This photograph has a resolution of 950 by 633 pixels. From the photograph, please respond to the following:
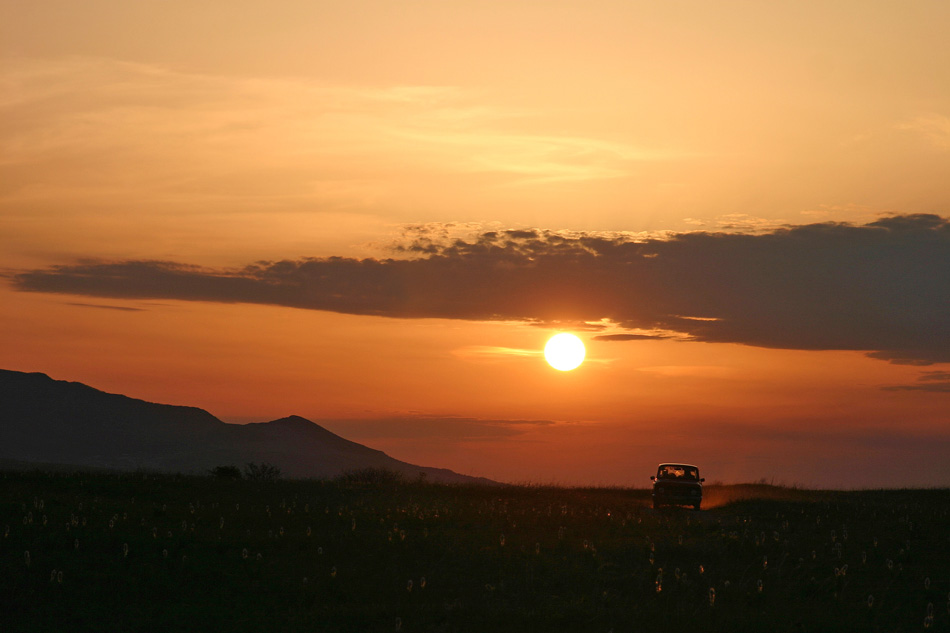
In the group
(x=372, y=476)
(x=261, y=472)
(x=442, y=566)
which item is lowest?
(x=442, y=566)

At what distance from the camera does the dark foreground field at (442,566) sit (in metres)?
21.7

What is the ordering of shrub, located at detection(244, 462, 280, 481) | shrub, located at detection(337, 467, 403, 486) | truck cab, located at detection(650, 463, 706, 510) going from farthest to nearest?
shrub, located at detection(244, 462, 280, 481) → shrub, located at detection(337, 467, 403, 486) → truck cab, located at detection(650, 463, 706, 510)

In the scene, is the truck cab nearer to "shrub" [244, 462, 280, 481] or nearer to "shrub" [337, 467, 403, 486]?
"shrub" [337, 467, 403, 486]

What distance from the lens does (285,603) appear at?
22797 millimetres

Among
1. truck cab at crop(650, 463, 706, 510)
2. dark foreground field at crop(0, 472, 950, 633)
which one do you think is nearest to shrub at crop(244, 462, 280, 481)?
dark foreground field at crop(0, 472, 950, 633)

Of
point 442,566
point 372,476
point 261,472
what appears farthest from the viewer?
point 261,472

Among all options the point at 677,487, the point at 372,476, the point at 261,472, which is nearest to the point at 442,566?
the point at 677,487

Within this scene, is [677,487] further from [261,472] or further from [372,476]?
[261,472]

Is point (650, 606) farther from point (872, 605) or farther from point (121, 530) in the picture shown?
point (121, 530)

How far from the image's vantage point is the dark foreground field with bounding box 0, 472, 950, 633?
21.7 meters

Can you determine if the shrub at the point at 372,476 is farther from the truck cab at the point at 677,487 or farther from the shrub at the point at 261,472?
the truck cab at the point at 677,487

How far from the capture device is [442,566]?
2672 cm

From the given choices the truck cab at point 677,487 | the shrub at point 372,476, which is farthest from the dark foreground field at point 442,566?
the shrub at point 372,476

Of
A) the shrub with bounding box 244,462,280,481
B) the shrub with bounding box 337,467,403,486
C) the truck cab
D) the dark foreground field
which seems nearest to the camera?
the dark foreground field
